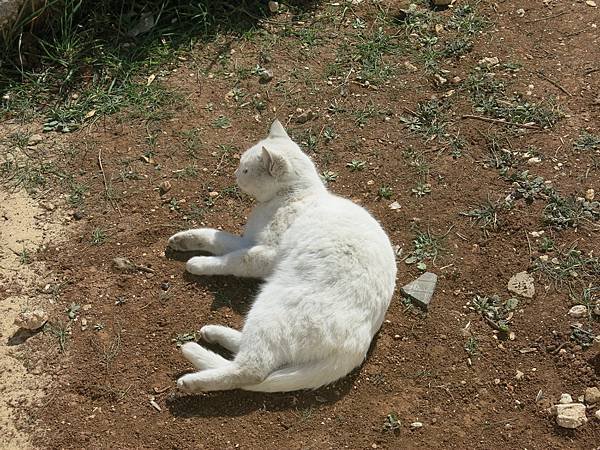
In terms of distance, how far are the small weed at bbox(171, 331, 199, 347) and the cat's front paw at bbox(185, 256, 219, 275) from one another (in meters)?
0.38

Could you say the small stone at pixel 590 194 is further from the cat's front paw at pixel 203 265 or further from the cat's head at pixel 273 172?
the cat's front paw at pixel 203 265

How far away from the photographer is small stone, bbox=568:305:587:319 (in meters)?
3.67

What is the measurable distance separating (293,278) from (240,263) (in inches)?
17.1

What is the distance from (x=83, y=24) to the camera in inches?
210

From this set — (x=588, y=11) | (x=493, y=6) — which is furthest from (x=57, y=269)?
(x=588, y=11)

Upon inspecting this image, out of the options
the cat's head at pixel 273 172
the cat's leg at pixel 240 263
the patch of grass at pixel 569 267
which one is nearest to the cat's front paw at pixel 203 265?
the cat's leg at pixel 240 263

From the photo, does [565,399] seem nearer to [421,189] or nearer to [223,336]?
[421,189]

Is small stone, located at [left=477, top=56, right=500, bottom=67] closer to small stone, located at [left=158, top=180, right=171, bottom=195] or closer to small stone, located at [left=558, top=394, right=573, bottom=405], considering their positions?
small stone, located at [left=158, top=180, right=171, bottom=195]

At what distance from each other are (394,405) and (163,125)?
8.55 ft

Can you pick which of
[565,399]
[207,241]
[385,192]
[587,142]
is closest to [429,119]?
[385,192]

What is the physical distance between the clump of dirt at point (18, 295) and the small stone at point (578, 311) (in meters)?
2.77

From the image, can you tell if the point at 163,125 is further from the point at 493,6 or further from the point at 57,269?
the point at 493,6

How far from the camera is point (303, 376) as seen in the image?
10.3 feet

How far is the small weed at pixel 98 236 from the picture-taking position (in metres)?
4.06
